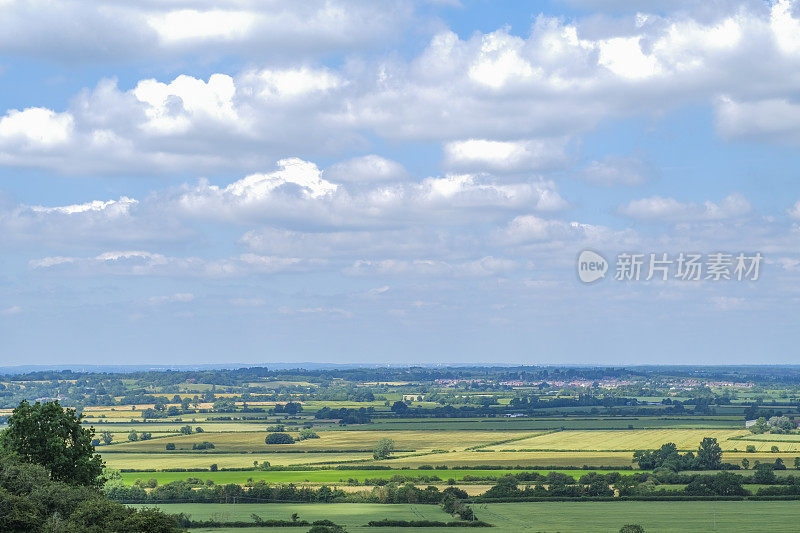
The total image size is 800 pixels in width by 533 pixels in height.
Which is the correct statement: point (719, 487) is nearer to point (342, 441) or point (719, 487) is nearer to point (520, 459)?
point (520, 459)

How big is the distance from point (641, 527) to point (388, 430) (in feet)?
382

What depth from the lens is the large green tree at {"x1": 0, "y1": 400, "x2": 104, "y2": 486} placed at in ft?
238

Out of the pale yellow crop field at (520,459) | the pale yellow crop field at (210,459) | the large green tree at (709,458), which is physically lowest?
the pale yellow crop field at (210,459)

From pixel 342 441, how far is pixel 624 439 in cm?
5138

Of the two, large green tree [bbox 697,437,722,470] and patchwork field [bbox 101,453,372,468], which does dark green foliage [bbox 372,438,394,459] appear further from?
large green tree [bbox 697,437,722,470]

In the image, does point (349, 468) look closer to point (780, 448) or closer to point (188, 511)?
point (188, 511)

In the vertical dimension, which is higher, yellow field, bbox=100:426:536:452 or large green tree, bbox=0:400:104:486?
large green tree, bbox=0:400:104:486

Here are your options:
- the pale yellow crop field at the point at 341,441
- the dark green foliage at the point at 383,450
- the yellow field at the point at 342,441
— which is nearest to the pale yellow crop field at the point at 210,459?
the dark green foliage at the point at 383,450

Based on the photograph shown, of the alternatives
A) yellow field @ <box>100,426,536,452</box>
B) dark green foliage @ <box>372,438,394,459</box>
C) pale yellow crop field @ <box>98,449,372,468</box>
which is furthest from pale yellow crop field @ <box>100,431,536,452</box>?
pale yellow crop field @ <box>98,449,372,468</box>

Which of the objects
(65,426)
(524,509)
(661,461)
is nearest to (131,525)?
(65,426)

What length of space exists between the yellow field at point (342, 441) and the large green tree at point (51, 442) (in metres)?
86.2

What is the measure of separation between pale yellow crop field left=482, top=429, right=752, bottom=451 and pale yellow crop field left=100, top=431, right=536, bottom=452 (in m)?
8.56

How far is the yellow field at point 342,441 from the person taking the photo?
534 ft

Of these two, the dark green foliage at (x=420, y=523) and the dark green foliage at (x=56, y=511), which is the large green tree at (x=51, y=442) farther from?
the dark green foliage at (x=420, y=523)
